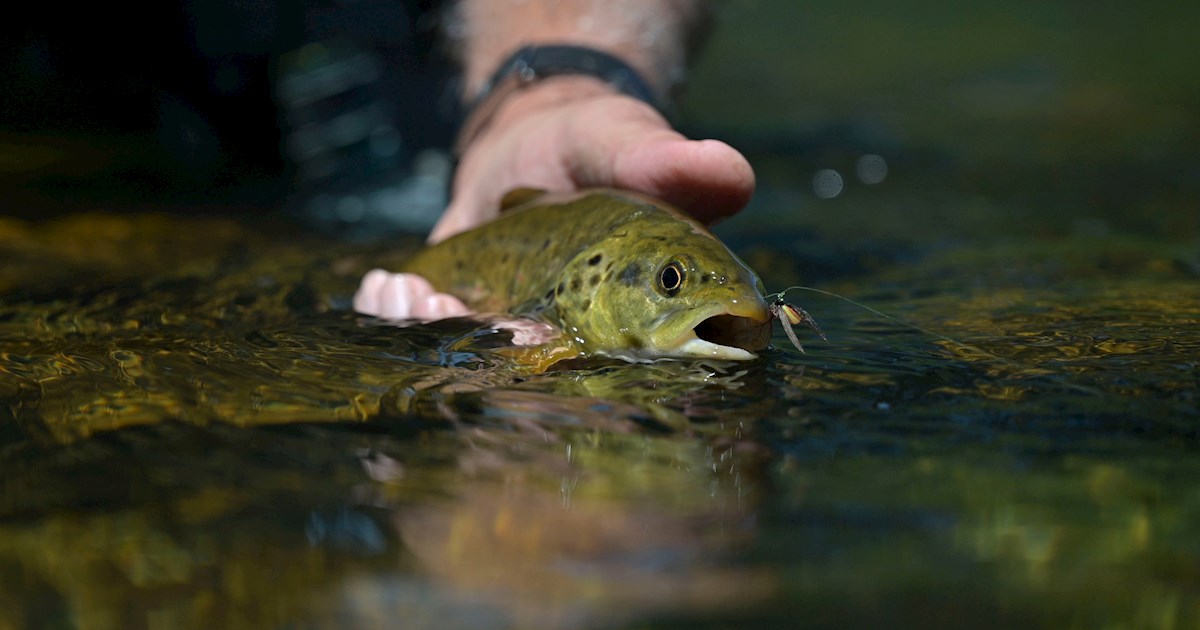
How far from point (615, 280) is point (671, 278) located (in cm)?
21

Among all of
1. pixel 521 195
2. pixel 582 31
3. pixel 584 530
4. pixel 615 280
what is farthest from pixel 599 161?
pixel 584 530

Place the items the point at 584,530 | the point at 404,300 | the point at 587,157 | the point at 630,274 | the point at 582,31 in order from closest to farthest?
the point at 584,530 → the point at 630,274 → the point at 404,300 → the point at 587,157 → the point at 582,31

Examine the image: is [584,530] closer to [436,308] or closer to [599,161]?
[436,308]

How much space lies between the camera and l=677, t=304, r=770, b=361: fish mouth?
2690 millimetres

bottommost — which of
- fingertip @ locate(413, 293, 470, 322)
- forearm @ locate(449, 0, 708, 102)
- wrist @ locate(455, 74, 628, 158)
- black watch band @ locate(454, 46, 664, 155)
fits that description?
fingertip @ locate(413, 293, 470, 322)

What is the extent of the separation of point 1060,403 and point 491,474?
1280mm

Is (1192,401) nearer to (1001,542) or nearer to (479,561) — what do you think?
(1001,542)

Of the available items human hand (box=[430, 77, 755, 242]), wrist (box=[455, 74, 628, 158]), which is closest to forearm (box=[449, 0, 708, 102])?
wrist (box=[455, 74, 628, 158])

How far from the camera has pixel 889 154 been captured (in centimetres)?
859

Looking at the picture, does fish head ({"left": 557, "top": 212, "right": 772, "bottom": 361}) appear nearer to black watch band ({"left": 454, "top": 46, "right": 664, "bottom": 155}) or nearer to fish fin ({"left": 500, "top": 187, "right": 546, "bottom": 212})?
fish fin ({"left": 500, "top": 187, "right": 546, "bottom": 212})

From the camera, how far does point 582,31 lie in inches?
207

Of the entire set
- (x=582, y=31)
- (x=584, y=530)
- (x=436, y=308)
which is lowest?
(x=584, y=530)

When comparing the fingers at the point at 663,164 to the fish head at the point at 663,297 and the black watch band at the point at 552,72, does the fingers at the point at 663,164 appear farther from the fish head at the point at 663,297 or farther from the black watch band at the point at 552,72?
the black watch band at the point at 552,72

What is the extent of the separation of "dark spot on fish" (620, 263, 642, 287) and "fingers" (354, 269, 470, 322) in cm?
65
